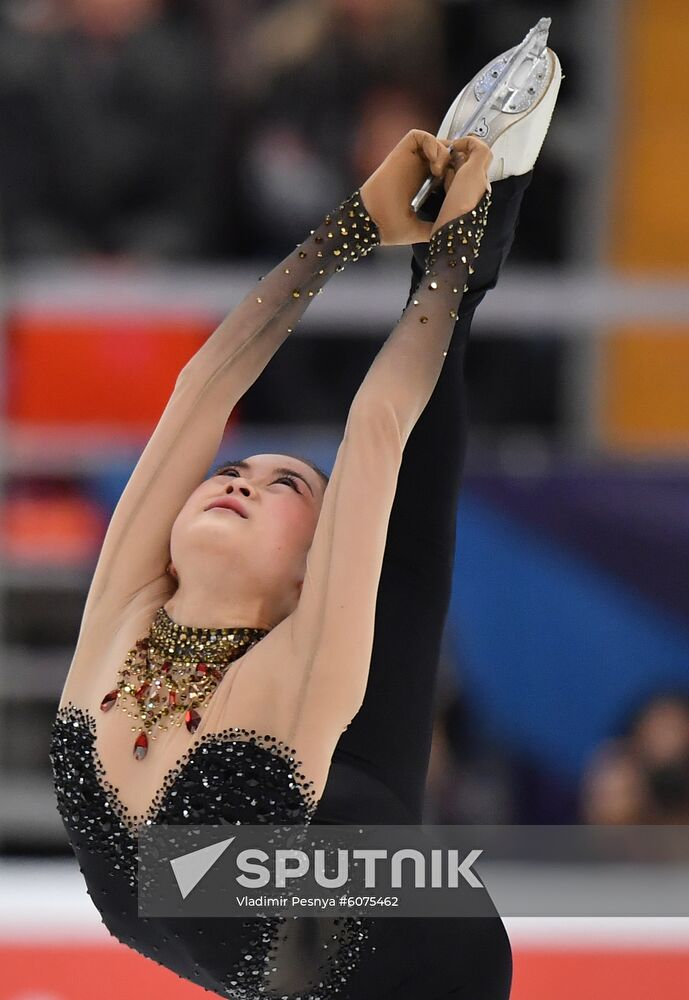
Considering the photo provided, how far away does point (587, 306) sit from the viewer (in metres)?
2.84

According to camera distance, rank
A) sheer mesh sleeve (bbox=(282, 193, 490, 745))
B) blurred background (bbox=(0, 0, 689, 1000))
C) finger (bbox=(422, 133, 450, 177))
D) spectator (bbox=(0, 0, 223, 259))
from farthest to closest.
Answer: spectator (bbox=(0, 0, 223, 259)) → blurred background (bbox=(0, 0, 689, 1000)) → finger (bbox=(422, 133, 450, 177)) → sheer mesh sleeve (bbox=(282, 193, 490, 745))

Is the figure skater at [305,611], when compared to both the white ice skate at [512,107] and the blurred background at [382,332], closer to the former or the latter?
the white ice skate at [512,107]

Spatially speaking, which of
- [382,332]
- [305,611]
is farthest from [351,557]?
[382,332]

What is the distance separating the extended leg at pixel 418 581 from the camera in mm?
1320

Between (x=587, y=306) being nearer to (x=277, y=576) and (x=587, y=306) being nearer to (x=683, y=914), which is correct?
(x=683, y=914)

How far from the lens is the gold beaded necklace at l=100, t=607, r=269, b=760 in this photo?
1.23 meters

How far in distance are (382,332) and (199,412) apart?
160 cm

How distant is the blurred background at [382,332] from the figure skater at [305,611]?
41.5 inches

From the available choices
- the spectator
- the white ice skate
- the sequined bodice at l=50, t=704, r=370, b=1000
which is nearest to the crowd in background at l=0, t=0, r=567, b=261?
the spectator

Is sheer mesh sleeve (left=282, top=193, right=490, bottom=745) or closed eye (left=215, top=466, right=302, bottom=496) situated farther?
closed eye (left=215, top=466, right=302, bottom=496)

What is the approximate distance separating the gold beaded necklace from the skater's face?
5 cm

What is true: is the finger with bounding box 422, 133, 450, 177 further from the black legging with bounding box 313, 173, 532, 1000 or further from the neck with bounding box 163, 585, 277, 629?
the neck with bounding box 163, 585, 277, 629

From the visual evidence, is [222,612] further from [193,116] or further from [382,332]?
[193,116]

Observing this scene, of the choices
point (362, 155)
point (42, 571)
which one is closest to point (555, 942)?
point (42, 571)
